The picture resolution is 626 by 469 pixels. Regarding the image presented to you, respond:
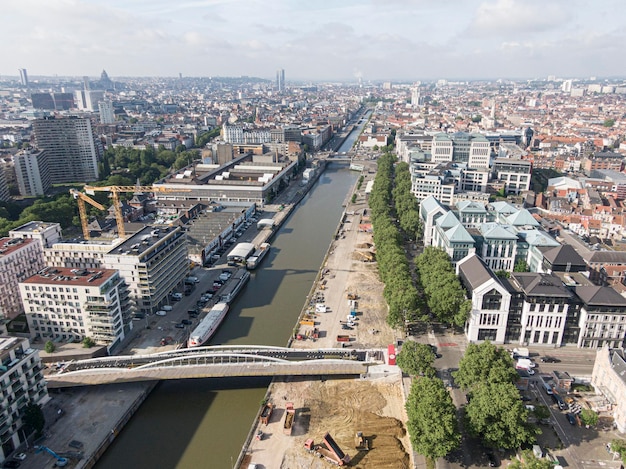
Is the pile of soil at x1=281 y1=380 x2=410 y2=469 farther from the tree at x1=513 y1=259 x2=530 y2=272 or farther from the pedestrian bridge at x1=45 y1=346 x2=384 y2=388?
the tree at x1=513 y1=259 x2=530 y2=272

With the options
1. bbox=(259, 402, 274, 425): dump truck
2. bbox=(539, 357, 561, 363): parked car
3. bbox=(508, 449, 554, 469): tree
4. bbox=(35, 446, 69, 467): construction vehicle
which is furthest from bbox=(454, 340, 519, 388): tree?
bbox=(35, 446, 69, 467): construction vehicle

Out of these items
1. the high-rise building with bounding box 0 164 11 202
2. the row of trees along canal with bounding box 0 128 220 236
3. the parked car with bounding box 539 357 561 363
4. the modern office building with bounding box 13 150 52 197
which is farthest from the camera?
the modern office building with bounding box 13 150 52 197

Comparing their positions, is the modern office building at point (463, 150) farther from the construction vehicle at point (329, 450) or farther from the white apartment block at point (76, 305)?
the construction vehicle at point (329, 450)

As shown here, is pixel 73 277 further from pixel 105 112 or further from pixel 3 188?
pixel 105 112

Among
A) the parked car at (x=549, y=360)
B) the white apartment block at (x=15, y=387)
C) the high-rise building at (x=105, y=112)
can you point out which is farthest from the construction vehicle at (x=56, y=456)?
the high-rise building at (x=105, y=112)

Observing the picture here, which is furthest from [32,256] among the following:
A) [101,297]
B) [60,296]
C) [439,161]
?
[439,161]

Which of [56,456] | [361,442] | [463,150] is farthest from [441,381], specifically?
[463,150]
